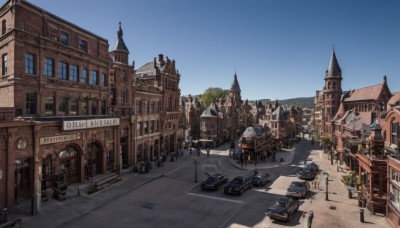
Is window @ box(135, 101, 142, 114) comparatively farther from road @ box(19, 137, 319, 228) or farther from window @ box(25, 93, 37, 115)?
window @ box(25, 93, 37, 115)

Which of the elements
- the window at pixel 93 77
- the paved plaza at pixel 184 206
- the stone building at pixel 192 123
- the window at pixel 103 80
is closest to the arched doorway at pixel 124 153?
the paved plaza at pixel 184 206

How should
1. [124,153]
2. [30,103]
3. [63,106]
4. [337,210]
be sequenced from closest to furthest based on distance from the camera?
[337,210]
[30,103]
[63,106]
[124,153]

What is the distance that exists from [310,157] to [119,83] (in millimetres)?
38931

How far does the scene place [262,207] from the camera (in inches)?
914

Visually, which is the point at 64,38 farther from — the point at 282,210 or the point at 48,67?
the point at 282,210

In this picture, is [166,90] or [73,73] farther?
[166,90]

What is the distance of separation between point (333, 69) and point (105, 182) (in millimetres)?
61818

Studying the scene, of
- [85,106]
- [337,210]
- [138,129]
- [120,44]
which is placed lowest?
[337,210]

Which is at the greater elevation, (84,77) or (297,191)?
(84,77)

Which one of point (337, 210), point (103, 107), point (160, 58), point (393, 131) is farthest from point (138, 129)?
point (393, 131)

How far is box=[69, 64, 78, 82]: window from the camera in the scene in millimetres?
27922

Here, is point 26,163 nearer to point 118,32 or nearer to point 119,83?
point 119,83

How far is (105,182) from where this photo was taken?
28188 mm

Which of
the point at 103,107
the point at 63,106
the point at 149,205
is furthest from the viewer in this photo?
the point at 103,107
